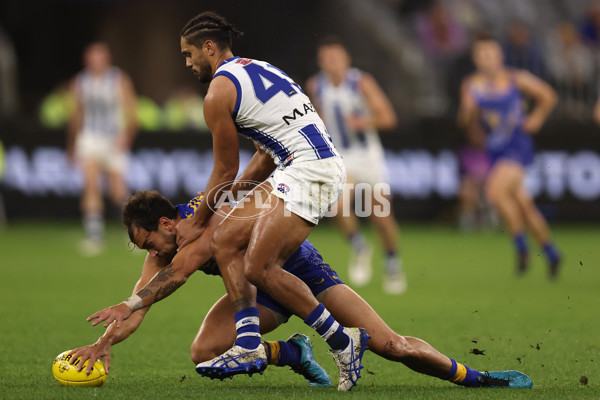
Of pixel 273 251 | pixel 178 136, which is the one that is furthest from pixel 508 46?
pixel 273 251

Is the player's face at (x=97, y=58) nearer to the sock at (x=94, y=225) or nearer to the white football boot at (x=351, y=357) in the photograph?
the sock at (x=94, y=225)

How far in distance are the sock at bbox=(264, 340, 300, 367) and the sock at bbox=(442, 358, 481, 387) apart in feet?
2.85

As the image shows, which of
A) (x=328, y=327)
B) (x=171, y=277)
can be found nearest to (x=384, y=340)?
(x=328, y=327)

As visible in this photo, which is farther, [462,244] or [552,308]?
[462,244]

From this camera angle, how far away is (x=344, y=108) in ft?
→ 37.8

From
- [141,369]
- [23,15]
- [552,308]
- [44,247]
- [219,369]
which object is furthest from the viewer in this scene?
[23,15]

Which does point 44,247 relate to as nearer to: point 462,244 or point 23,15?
point 462,244

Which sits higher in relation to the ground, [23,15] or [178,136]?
[23,15]

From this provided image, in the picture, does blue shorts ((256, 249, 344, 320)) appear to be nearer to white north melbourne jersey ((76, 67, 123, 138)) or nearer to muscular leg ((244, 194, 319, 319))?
muscular leg ((244, 194, 319, 319))

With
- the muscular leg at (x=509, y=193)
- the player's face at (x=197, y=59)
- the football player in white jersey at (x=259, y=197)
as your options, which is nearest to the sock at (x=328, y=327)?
the football player in white jersey at (x=259, y=197)

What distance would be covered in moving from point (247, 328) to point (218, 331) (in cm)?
41

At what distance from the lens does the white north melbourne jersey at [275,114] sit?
542 cm

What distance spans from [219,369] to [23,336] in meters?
2.70

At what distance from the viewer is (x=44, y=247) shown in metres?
14.6
